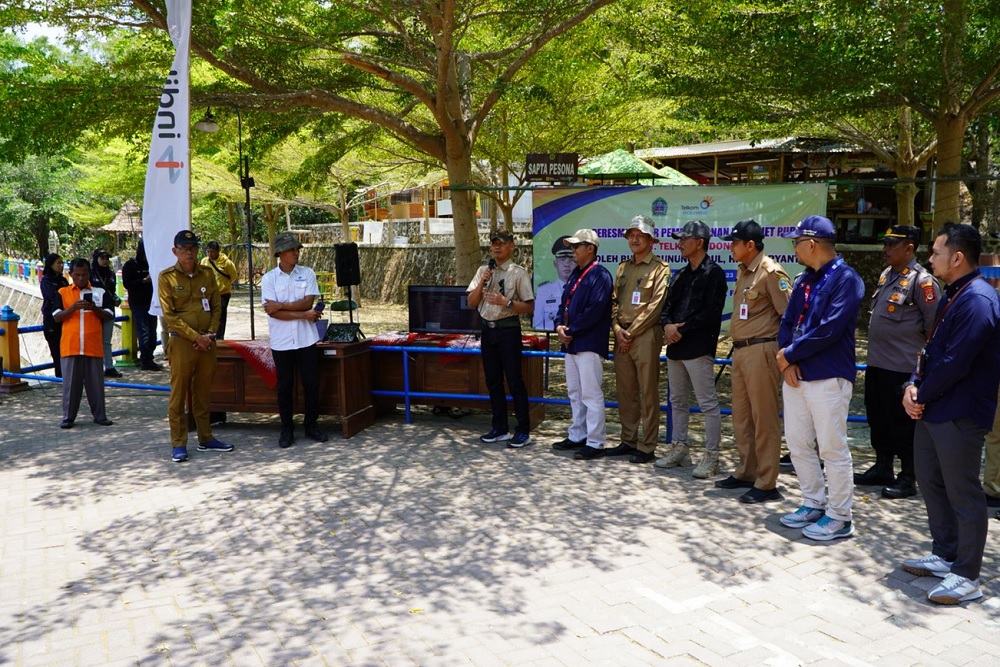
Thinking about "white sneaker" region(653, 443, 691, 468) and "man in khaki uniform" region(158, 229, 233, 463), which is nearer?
"white sneaker" region(653, 443, 691, 468)

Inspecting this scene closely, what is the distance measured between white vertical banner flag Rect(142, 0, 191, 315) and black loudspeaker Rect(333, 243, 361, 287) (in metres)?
1.58

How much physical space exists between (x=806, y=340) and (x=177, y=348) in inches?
207

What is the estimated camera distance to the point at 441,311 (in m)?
8.83

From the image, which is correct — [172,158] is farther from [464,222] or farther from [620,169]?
[620,169]

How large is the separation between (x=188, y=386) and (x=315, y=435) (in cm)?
126

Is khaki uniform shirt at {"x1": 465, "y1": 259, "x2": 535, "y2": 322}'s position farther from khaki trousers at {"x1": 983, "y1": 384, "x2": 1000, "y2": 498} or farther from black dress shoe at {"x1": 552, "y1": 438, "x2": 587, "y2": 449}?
khaki trousers at {"x1": 983, "y1": 384, "x2": 1000, "y2": 498}

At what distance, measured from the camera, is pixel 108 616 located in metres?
4.26

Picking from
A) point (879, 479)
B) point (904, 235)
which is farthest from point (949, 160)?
point (879, 479)

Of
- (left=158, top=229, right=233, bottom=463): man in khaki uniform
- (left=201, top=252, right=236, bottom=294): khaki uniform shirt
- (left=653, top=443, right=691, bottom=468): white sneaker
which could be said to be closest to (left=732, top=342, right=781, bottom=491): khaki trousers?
(left=653, top=443, right=691, bottom=468): white sneaker

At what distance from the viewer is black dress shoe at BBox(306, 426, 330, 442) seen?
7713mm

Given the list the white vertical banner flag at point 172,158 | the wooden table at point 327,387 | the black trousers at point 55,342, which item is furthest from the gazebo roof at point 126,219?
the wooden table at point 327,387

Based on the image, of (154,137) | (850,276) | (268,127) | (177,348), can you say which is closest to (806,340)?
(850,276)

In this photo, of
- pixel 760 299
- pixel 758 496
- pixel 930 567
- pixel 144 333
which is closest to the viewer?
pixel 930 567

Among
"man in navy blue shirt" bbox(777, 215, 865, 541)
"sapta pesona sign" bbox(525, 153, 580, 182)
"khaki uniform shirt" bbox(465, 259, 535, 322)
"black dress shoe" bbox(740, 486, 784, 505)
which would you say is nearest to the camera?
"man in navy blue shirt" bbox(777, 215, 865, 541)
